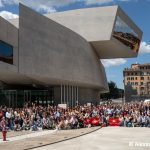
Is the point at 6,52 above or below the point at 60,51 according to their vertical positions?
below

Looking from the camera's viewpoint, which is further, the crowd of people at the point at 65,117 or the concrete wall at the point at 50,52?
the concrete wall at the point at 50,52

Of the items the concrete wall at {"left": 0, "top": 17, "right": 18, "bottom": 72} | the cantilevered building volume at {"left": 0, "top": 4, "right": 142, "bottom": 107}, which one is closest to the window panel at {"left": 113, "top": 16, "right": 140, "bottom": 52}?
the cantilevered building volume at {"left": 0, "top": 4, "right": 142, "bottom": 107}

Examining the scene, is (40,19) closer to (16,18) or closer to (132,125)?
(16,18)

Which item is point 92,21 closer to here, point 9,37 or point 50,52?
point 50,52

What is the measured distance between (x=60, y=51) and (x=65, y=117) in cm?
1617

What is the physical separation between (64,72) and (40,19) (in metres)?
7.60

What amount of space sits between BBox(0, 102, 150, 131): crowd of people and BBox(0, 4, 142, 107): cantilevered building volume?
753cm

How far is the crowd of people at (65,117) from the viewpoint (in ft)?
86.7

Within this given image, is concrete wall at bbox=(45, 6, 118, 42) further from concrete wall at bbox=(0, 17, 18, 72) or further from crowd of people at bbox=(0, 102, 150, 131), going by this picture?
crowd of people at bbox=(0, 102, 150, 131)

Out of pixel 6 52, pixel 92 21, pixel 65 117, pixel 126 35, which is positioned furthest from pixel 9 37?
pixel 126 35

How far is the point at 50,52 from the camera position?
4103cm

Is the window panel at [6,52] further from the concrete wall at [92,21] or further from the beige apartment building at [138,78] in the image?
the beige apartment building at [138,78]

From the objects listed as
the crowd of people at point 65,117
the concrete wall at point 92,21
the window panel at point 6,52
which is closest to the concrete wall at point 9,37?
the window panel at point 6,52

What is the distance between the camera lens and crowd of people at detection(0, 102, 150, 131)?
26438 mm
